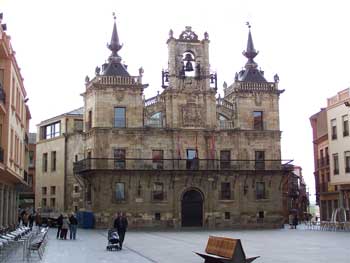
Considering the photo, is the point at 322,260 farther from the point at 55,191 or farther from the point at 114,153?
the point at 55,191

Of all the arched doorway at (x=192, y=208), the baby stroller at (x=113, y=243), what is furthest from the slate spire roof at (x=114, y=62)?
the baby stroller at (x=113, y=243)

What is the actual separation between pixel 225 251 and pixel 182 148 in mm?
35030

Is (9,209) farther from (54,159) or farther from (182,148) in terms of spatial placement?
(54,159)

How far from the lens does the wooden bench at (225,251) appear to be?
1700cm

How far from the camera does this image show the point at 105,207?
165 feet

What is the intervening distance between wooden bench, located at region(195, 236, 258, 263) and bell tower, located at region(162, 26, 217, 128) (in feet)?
111

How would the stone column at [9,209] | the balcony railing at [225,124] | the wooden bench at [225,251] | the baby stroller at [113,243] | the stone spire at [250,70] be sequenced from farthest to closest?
the stone spire at [250,70] → the balcony railing at [225,124] → the stone column at [9,209] → the baby stroller at [113,243] → the wooden bench at [225,251]

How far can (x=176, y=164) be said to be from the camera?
5216 cm

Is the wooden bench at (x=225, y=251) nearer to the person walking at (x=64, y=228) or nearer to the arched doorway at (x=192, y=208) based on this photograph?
the person walking at (x=64, y=228)

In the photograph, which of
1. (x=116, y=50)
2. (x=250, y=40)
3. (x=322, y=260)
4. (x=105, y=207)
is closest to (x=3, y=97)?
(x=322, y=260)

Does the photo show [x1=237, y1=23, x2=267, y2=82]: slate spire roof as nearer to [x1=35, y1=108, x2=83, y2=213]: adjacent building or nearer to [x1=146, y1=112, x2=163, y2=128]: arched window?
[x1=146, y1=112, x2=163, y2=128]: arched window

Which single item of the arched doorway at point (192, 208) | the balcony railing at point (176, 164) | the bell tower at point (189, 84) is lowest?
the arched doorway at point (192, 208)

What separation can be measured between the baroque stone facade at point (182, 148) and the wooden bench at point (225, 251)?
31.8 metres

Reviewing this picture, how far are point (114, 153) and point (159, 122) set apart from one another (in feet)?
17.2
